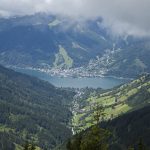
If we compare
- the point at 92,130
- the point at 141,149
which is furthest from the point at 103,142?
the point at 141,149

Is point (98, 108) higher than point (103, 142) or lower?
higher

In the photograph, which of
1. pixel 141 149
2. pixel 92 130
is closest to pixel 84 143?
pixel 92 130

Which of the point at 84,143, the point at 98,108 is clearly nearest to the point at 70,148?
the point at 84,143

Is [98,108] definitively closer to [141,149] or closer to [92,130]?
[92,130]

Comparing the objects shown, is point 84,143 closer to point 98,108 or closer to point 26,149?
point 98,108

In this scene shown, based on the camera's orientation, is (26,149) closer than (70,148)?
No

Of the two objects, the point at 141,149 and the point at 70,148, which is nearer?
the point at 70,148

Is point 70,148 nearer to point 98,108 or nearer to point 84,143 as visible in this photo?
point 84,143

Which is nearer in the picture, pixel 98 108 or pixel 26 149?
pixel 98 108
